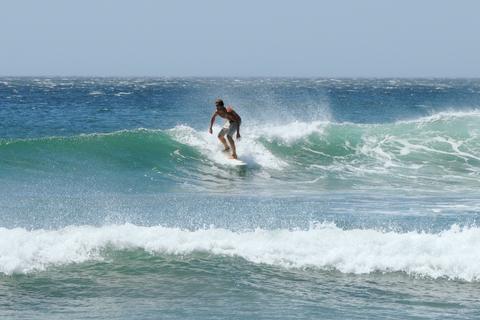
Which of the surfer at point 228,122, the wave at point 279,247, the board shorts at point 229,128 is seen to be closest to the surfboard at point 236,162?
the surfer at point 228,122

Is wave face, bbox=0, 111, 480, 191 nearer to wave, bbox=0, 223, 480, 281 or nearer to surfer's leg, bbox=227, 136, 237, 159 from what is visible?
surfer's leg, bbox=227, 136, 237, 159

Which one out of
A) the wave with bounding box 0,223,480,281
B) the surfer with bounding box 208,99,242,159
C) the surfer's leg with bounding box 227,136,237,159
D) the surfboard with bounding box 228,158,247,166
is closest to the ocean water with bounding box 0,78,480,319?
the wave with bounding box 0,223,480,281

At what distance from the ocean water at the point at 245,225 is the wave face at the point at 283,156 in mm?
63

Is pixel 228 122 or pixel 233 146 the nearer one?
pixel 228 122

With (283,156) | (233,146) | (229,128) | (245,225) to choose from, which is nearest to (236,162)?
(233,146)

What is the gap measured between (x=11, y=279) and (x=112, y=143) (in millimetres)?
13074

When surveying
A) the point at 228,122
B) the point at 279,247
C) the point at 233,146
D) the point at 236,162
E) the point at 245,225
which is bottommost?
the point at 236,162

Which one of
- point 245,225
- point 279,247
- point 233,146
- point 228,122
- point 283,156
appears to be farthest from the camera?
point 283,156

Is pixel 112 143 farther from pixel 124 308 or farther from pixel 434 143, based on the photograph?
pixel 124 308

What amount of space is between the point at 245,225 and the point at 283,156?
34.0ft

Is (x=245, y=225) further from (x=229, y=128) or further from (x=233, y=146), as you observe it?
(x=233, y=146)

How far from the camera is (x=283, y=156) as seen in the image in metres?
23.0

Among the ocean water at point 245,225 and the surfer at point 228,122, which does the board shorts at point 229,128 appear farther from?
the ocean water at point 245,225

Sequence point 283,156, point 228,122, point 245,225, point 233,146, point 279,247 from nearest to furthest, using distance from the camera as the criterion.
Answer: point 279,247, point 245,225, point 228,122, point 233,146, point 283,156
